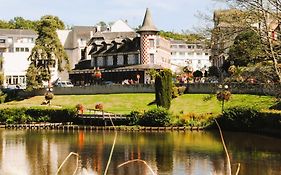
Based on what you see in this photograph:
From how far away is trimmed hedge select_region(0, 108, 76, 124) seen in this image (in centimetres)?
5581

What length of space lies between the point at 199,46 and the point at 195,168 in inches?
243

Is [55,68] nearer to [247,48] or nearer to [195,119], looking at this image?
[195,119]

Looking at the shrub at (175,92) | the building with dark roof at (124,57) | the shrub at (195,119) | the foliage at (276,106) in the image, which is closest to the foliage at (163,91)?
the shrub at (195,119)

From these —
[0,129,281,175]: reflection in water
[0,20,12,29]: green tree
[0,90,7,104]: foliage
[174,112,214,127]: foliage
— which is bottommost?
[0,129,281,175]: reflection in water

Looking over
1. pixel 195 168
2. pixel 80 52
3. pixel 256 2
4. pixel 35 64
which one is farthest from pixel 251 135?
pixel 80 52

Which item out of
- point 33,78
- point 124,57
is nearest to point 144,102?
point 33,78

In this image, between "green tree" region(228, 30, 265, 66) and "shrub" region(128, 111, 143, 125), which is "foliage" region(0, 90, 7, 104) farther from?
"green tree" region(228, 30, 265, 66)

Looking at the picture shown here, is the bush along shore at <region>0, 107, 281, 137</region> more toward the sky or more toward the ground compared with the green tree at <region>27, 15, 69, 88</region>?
more toward the ground

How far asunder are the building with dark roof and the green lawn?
8.23m

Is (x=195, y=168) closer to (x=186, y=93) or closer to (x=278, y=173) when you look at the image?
(x=278, y=173)

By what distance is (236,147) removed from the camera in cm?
3638

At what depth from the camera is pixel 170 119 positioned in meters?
50.3

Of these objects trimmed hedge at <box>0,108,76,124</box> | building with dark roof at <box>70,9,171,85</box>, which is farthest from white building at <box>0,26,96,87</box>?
trimmed hedge at <box>0,108,76,124</box>

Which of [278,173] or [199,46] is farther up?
[199,46]
